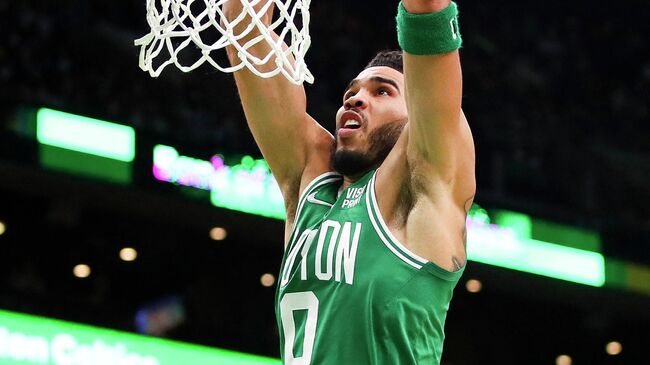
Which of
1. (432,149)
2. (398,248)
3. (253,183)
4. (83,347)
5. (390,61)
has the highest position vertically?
(253,183)

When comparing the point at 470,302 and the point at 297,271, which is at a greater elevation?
the point at 470,302

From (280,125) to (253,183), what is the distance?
594 centimetres

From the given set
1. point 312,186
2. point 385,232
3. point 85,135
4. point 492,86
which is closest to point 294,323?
point 385,232

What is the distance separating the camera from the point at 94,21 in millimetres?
9648

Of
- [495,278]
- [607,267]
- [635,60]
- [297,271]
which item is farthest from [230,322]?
[297,271]

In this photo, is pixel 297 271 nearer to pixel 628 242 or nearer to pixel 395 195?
pixel 395 195

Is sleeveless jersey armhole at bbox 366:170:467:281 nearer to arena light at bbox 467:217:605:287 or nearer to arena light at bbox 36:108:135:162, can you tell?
arena light at bbox 36:108:135:162

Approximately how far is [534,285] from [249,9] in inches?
307

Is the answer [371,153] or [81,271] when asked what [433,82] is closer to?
[371,153]

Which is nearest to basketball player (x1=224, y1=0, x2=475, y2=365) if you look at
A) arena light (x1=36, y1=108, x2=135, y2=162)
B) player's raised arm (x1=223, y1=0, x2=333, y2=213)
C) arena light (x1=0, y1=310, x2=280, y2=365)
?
player's raised arm (x1=223, y1=0, x2=333, y2=213)

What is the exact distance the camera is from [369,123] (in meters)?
3.20

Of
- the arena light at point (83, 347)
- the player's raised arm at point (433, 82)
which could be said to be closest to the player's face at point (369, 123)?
the player's raised arm at point (433, 82)

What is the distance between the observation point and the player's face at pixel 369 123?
125 inches

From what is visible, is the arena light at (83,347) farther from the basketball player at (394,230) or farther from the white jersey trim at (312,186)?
the basketball player at (394,230)
